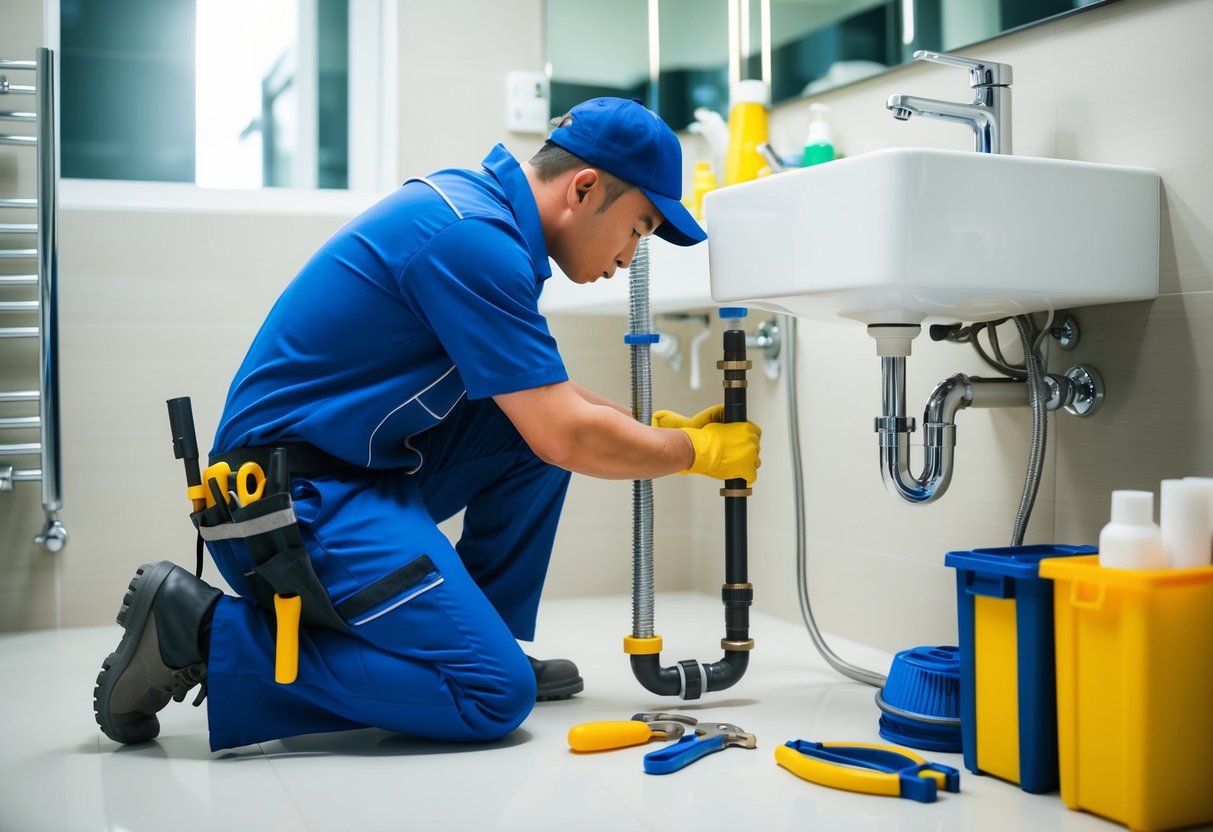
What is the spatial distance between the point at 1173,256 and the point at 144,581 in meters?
1.44

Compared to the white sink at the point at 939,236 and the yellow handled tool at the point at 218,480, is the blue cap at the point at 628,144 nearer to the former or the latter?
the white sink at the point at 939,236

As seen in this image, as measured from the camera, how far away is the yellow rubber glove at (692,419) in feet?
6.01

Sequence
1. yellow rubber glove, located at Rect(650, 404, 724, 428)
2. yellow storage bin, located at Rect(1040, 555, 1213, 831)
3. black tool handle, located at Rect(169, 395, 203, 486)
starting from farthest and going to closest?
yellow rubber glove, located at Rect(650, 404, 724, 428), black tool handle, located at Rect(169, 395, 203, 486), yellow storage bin, located at Rect(1040, 555, 1213, 831)

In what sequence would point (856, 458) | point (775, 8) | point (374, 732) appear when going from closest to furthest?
point (374, 732) → point (856, 458) → point (775, 8)

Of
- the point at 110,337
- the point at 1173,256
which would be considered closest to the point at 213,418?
the point at 110,337

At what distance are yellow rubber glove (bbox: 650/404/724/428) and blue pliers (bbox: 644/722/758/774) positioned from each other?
1.48ft

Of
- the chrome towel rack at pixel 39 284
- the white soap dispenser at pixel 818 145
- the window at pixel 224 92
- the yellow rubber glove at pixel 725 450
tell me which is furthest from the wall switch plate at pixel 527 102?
the yellow rubber glove at pixel 725 450

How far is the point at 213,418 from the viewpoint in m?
2.60

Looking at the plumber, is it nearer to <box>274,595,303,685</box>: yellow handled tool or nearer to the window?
<box>274,595,303,685</box>: yellow handled tool

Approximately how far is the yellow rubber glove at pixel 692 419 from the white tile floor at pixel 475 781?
A: 0.43 m

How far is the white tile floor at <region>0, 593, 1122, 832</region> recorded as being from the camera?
132cm

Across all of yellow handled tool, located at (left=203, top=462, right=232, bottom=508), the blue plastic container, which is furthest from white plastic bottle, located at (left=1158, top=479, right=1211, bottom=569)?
yellow handled tool, located at (left=203, top=462, right=232, bottom=508)

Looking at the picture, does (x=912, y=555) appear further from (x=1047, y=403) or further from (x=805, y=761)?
(x=805, y=761)

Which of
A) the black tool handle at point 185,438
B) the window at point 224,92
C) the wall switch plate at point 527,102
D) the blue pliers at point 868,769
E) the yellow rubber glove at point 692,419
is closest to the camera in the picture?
the blue pliers at point 868,769
